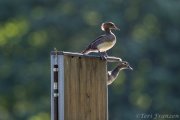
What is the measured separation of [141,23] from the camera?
3325cm

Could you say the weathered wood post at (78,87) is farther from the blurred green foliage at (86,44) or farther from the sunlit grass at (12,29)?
the sunlit grass at (12,29)

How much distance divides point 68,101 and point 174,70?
2154cm

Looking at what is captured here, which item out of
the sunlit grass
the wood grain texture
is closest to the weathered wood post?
the wood grain texture

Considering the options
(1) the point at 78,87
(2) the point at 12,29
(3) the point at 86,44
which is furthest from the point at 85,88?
(2) the point at 12,29

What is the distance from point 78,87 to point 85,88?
0.45 feet

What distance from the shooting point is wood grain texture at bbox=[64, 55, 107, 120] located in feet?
32.6

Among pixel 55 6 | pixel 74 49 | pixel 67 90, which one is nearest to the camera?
pixel 67 90

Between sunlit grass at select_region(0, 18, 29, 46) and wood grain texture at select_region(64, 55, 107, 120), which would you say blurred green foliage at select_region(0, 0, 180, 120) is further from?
wood grain texture at select_region(64, 55, 107, 120)

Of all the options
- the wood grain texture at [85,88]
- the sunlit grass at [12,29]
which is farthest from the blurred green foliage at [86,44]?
the wood grain texture at [85,88]

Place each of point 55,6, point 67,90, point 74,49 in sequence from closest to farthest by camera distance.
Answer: point 67,90 < point 74,49 < point 55,6

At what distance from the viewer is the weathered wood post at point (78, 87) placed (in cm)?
984

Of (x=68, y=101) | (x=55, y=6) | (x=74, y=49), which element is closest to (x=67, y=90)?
(x=68, y=101)

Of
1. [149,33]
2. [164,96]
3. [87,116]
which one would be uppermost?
[149,33]

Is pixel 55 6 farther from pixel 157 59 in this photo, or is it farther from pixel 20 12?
pixel 157 59
